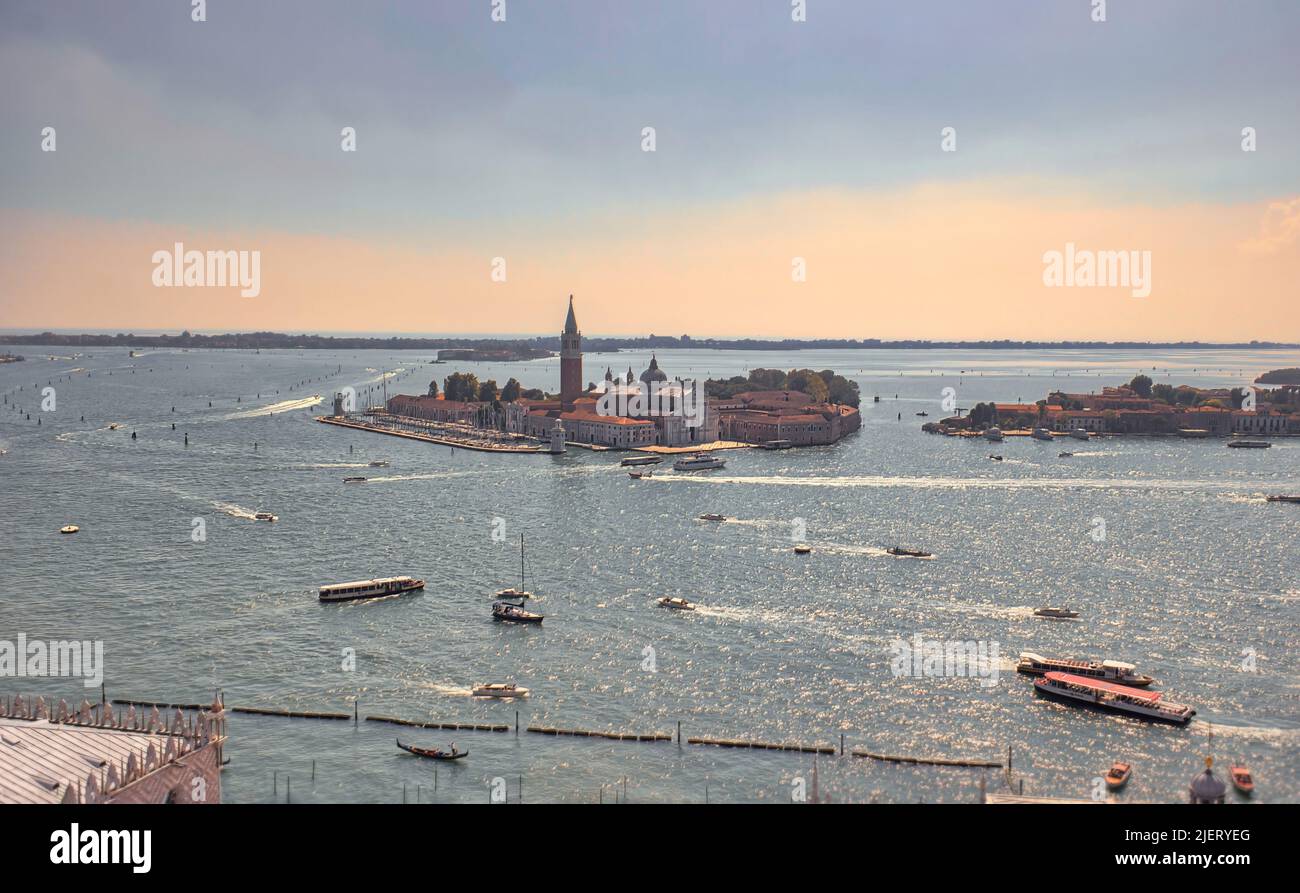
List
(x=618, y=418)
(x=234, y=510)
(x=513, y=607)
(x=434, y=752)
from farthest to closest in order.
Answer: (x=618, y=418), (x=234, y=510), (x=513, y=607), (x=434, y=752)

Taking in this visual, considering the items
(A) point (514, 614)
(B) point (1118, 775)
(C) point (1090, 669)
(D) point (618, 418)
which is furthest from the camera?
(D) point (618, 418)

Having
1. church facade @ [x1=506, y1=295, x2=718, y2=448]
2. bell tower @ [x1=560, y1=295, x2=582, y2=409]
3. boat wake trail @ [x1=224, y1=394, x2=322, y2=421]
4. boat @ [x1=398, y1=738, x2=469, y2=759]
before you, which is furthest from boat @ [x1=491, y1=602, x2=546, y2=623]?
boat wake trail @ [x1=224, y1=394, x2=322, y2=421]

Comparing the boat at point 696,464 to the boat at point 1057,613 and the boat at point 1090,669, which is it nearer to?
the boat at point 1057,613

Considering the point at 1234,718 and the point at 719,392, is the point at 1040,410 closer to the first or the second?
the point at 719,392

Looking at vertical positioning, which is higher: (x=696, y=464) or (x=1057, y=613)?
(x=696, y=464)

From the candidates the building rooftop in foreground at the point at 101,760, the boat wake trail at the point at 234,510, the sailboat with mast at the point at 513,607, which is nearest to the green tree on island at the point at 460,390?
the boat wake trail at the point at 234,510

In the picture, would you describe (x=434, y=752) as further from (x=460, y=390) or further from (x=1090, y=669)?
(x=460, y=390)

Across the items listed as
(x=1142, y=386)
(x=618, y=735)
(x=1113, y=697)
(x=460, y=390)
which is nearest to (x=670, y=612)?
(x=618, y=735)

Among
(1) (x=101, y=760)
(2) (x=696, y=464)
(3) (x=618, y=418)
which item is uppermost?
(3) (x=618, y=418)
